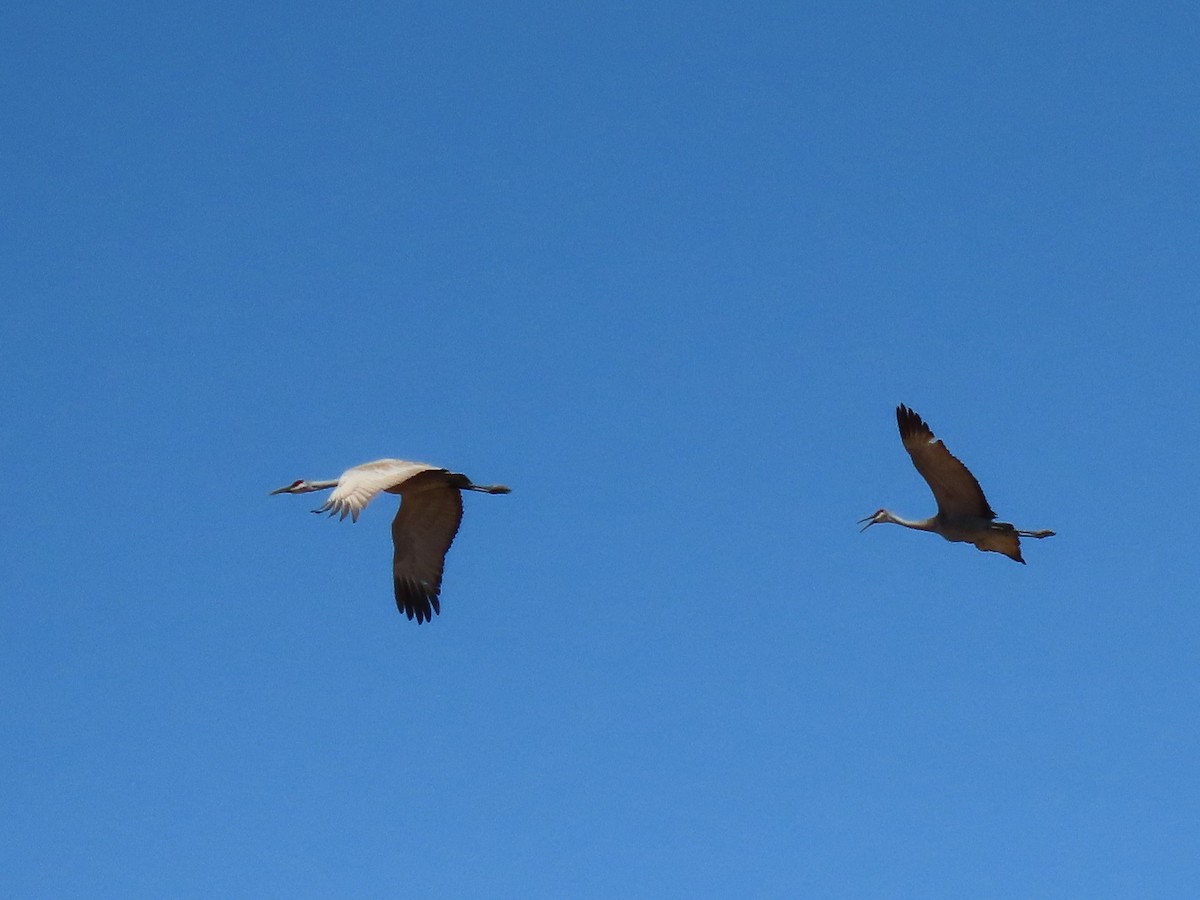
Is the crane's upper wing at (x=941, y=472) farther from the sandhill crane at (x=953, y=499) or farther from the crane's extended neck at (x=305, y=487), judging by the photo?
the crane's extended neck at (x=305, y=487)

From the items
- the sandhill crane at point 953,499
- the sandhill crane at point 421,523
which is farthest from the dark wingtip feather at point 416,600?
the sandhill crane at point 953,499

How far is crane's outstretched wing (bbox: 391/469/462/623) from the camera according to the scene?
75.2 ft

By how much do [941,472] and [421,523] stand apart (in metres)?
6.26

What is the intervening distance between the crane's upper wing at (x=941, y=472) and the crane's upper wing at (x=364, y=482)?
17.8 ft

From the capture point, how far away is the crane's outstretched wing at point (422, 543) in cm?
2291

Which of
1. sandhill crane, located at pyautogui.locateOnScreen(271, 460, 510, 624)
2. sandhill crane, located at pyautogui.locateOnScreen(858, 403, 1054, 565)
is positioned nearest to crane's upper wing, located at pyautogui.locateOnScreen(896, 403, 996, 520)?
sandhill crane, located at pyautogui.locateOnScreen(858, 403, 1054, 565)

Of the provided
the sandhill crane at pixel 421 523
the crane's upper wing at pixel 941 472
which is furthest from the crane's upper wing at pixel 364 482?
the crane's upper wing at pixel 941 472

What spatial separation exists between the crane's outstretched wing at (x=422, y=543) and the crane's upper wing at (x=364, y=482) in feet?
3.20

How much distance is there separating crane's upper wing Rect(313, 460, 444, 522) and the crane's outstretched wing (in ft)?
3.20

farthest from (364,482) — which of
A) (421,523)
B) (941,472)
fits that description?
(941,472)

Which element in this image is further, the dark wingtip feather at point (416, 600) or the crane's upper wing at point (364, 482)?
the dark wingtip feather at point (416, 600)

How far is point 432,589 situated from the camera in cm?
2362

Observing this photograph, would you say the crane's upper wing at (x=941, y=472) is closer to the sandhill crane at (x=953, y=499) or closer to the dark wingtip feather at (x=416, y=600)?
the sandhill crane at (x=953, y=499)

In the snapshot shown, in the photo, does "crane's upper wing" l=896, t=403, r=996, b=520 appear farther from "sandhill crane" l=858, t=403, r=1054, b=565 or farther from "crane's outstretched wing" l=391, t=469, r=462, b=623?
"crane's outstretched wing" l=391, t=469, r=462, b=623
